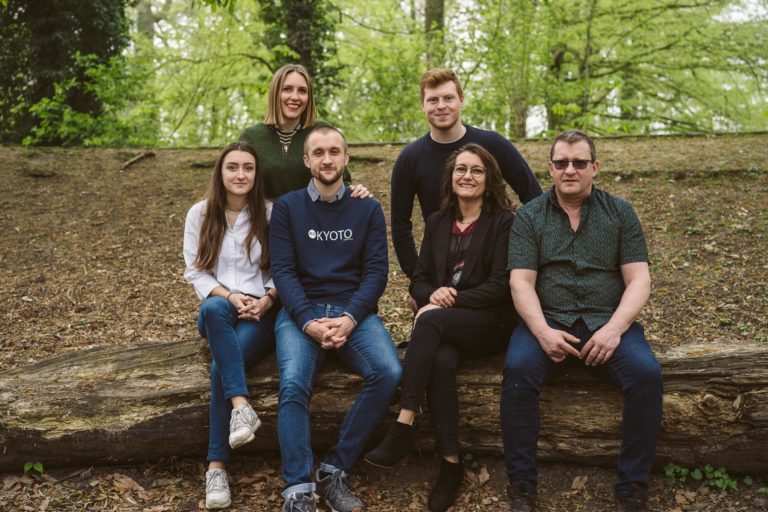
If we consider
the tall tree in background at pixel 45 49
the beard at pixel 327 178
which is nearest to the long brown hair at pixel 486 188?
the beard at pixel 327 178

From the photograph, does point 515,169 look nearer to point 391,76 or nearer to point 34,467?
point 34,467

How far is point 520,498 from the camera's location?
10.6ft

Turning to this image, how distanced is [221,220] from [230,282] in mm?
408

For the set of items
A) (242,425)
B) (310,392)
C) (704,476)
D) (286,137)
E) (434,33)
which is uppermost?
(434,33)

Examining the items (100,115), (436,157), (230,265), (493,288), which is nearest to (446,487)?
(493,288)

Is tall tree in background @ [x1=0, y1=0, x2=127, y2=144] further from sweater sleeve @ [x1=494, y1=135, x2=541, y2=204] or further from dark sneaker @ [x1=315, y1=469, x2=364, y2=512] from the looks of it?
dark sneaker @ [x1=315, y1=469, x2=364, y2=512]

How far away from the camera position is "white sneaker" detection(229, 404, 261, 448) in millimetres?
3369

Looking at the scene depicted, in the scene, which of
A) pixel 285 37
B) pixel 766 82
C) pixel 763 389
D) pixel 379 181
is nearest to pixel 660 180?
pixel 379 181

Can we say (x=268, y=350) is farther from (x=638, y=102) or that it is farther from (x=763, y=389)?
(x=638, y=102)

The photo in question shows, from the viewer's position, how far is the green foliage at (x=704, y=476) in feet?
11.5

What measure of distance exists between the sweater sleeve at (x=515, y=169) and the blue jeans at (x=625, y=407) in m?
1.23

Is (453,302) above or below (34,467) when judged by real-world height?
above

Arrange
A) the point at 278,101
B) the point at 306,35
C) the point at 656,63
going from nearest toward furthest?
1. the point at 278,101
2. the point at 306,35
3. the point at 656,63

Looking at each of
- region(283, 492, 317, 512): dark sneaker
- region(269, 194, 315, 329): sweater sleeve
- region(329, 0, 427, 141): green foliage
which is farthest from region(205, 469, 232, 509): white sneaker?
region(329, 0, 427, 141): green foliage
